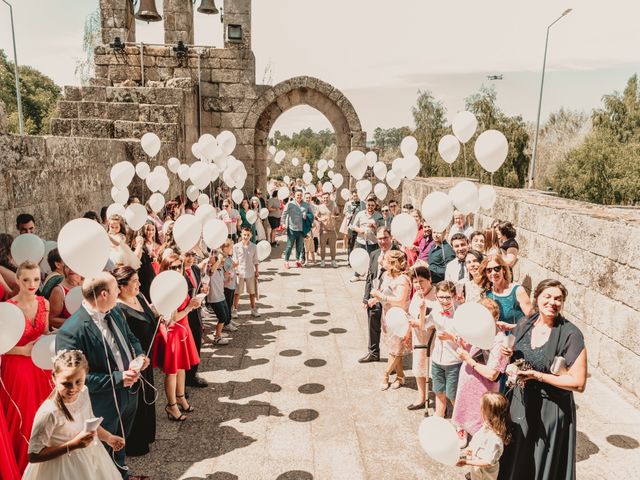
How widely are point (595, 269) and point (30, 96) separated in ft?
161

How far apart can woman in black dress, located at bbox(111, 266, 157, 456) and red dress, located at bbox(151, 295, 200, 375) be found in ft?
0.95

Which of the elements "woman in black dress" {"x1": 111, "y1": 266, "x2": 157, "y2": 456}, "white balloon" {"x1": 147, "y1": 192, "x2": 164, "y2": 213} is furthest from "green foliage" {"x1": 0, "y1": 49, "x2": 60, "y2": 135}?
"woman in black dress" {"x1": 111, "y1": 266, "x2": 157, "y2": 456}

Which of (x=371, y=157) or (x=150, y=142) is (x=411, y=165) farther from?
(x=371, y=157)

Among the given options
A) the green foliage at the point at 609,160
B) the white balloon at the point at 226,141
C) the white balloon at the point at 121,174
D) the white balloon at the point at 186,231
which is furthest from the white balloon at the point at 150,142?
the green foliage at the point at 609,160

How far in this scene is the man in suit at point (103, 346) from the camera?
2.63m

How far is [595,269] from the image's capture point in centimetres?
478

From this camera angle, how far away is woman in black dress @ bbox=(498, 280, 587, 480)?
260 cm

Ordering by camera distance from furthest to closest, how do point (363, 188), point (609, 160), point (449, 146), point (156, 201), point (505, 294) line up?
point (609, 160)
point (363, 188)
point (156, 201)
point (449, 146)
point (505, 294)

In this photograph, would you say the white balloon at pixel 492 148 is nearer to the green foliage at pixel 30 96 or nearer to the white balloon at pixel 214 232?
the white balloon at pixel 214 232

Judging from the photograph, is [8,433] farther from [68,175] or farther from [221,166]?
[221,166]

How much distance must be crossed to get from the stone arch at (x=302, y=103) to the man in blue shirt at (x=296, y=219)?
3.78 metres

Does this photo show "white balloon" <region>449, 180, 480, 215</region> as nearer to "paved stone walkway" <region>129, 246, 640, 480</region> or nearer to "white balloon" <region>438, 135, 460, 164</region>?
"white balloon" <region>438, 135, 460, 164</region>

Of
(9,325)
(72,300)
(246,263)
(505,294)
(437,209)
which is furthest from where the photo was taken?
(246,263)

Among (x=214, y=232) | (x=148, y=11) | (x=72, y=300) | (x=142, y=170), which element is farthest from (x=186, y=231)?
(x=148, y=11)
